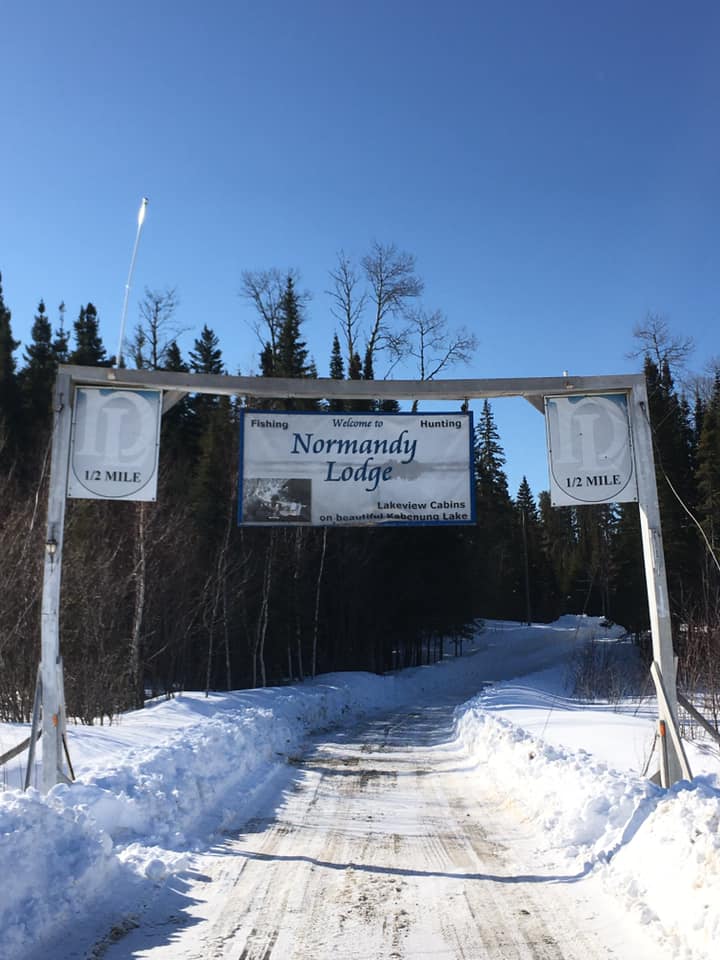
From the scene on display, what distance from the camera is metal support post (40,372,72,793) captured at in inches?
299

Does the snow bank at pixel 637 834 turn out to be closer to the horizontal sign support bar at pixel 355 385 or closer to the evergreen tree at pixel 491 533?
the horizontal sign support bar at pixel 355 385

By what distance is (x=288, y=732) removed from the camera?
16.0m

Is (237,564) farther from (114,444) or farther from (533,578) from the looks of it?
(533,578)

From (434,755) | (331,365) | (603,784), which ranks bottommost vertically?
(434,755)

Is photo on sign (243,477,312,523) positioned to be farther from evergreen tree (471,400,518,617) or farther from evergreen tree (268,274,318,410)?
evergreen tree (268,274,318,410)

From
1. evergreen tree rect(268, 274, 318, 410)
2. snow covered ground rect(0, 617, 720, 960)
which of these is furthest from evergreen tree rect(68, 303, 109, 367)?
snow covered ground rect(0, 617, 720, 960)

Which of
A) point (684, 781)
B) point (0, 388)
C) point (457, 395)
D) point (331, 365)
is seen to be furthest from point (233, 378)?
point (331, 365)

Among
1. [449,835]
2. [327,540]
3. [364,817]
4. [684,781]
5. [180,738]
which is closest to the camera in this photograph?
[684,781]

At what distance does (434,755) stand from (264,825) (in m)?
6.92

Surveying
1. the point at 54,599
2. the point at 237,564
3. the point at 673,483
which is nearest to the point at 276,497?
the point at 54,599

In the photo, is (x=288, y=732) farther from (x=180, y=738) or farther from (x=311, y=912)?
(x=311, y=912)

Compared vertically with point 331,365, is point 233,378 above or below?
below

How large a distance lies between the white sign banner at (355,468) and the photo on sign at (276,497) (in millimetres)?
12

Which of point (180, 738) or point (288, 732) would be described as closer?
point (180, 738)
